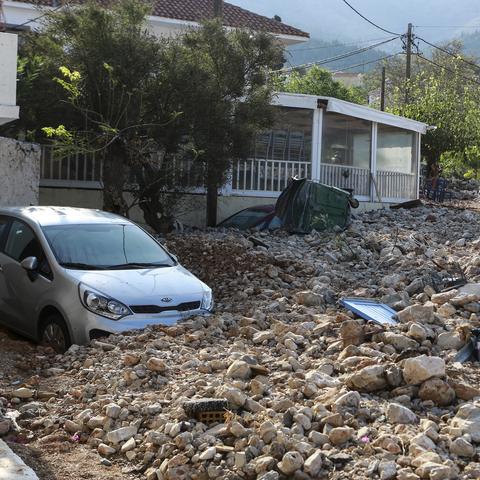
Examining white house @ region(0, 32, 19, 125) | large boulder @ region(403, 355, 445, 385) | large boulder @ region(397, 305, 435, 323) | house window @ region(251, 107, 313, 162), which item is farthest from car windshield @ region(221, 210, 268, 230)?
large boulder @ region(403, 355, 445, 385)

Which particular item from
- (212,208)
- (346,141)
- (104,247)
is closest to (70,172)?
(212,208)

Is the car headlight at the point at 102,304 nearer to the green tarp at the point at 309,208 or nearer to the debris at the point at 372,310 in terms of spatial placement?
the debris at the point at 372,310

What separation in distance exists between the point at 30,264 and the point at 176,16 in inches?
676

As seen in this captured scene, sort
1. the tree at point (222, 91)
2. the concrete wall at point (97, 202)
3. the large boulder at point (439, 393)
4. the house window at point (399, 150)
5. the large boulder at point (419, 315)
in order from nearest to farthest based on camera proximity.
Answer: the large boulder at point (439, 393), the large boulder at point (419, 315), the tree at point (222, 91), the concrete wall at point (97, 202), the house window at point (399, 150)

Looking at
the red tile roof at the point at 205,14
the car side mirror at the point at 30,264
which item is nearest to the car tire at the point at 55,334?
the car side mirror at the point at 30,264

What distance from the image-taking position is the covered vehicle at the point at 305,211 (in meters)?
16.8

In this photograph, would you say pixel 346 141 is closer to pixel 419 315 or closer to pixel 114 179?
pixel 114 179

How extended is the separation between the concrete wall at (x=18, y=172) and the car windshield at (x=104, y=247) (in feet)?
14.6

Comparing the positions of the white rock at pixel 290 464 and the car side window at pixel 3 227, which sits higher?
the car side window at pixel 3 227

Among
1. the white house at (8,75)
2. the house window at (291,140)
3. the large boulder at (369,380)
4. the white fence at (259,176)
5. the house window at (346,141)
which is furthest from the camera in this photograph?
the house window at (346,141)

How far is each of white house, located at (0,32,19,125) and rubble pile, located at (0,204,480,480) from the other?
533cm

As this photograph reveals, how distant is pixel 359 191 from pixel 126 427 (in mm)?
18227

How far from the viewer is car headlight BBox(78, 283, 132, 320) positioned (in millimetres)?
7809

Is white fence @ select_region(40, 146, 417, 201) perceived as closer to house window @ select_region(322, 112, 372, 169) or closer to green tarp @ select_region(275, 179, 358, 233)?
house window @ select_region(322, 112, 372, 169)
